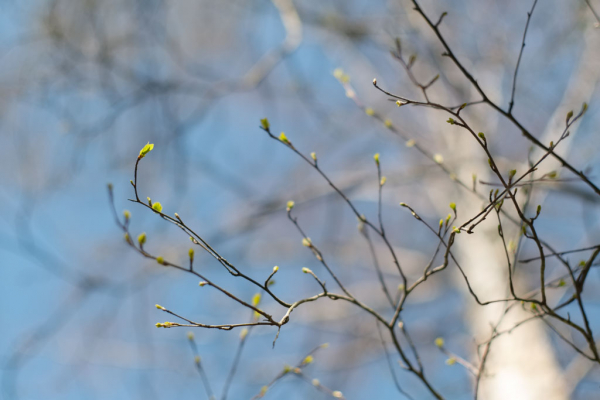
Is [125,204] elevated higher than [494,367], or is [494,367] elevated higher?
[125,204]

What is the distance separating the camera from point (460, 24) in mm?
3711

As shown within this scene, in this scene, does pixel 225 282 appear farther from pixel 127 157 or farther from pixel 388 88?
pixel 388 88

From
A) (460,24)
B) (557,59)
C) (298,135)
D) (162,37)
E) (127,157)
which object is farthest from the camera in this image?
(298,135)

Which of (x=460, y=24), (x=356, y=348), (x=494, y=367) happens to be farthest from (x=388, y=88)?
(x=494, y=367)

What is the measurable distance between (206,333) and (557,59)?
3446 millimetres

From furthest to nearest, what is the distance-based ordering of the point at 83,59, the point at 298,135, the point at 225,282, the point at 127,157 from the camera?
the point at 298,135 → the point at 225,282 → the point at 127,157 → the point at 83,59

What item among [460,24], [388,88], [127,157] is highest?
[460,24]

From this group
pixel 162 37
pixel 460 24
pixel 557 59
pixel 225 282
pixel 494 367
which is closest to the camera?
pixel 494 367

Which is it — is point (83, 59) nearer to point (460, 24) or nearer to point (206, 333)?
point (206, 333)

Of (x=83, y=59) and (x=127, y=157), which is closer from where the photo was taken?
(x=83, y=59)

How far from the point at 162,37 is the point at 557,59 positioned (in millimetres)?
2927

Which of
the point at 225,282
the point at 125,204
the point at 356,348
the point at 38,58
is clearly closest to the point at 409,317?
the point at 356,348

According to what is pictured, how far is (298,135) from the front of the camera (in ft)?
14.9

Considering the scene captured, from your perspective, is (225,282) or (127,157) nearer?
(127,157)
